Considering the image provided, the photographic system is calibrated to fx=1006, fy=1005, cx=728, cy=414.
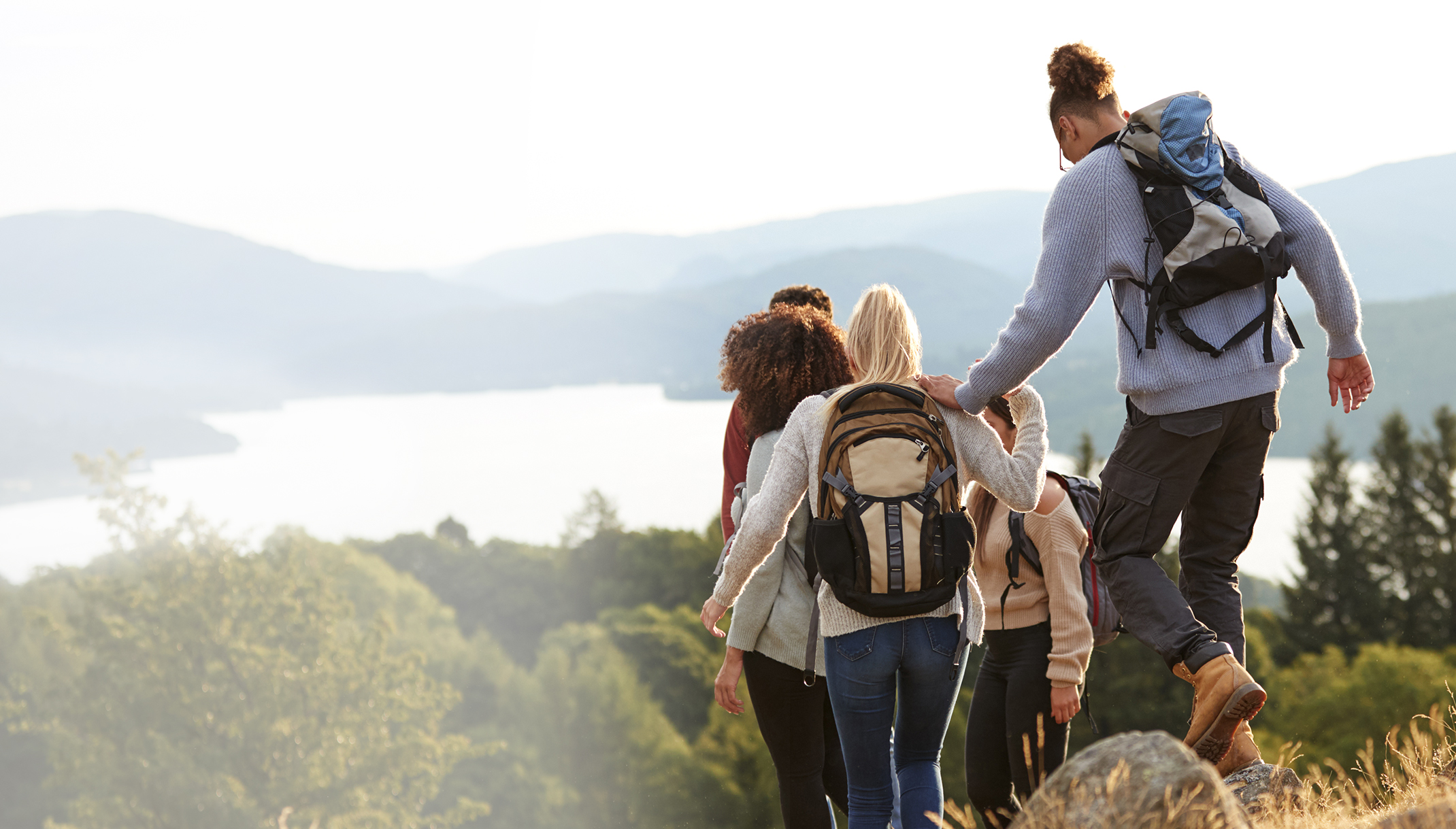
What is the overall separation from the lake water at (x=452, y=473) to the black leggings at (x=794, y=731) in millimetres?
63889

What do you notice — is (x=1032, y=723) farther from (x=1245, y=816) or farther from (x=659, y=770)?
(x=659, y=770)

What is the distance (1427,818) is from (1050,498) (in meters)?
1.21

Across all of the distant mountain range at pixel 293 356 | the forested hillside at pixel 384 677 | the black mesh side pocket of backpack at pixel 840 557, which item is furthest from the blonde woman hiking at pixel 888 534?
the distant mountain range at pixel 293 356

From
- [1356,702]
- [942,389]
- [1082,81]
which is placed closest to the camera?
[942,389]

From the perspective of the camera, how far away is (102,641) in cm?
5200

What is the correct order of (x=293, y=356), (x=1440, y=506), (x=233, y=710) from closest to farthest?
(x=1440, y=506) → (x=233, y=710) → (x=293, y=356)

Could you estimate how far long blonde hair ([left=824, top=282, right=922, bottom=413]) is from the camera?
257cm

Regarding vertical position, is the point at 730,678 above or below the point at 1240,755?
above

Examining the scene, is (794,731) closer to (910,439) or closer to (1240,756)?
(910,439)

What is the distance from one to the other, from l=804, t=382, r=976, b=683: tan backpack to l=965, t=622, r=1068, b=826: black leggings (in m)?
0.85

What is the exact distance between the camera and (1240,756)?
2973 millimetres

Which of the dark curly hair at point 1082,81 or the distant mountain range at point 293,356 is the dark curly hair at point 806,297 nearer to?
the dark curly hair at point 1082,81

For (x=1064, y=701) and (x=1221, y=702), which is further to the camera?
Answer: (x=1064, y=701)

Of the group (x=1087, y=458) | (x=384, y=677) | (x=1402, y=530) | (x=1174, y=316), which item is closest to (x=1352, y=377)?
(x=1174, y=316)
